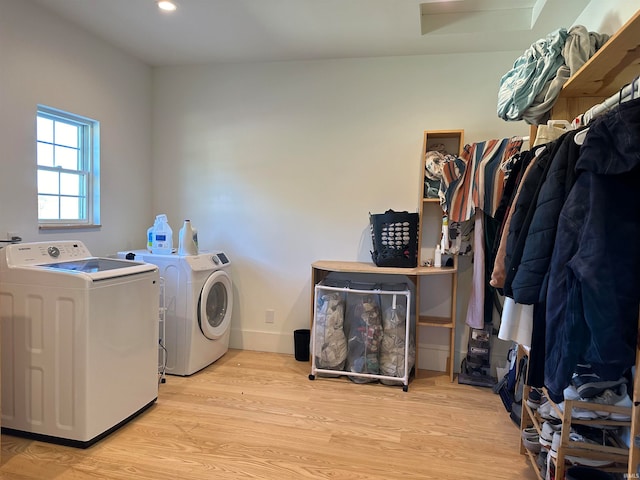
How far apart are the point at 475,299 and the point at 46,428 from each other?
2.74 meters

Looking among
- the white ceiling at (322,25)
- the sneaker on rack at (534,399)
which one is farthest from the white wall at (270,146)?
the sneaker on rack at (534,399)

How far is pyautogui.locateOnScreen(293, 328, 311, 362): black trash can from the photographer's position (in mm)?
3250

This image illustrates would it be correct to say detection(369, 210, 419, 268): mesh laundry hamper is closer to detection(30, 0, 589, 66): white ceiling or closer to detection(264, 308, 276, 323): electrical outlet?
detection(264, 308, 276, 323): electrical outlet

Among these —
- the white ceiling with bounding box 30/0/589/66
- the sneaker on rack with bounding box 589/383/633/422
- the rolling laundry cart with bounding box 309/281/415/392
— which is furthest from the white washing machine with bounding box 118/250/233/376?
the sneaker on rack with bounding box 589/383/633/422

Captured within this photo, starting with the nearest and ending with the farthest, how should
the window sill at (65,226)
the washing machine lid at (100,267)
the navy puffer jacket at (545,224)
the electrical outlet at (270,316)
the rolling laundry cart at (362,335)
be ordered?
the navy puffer jacket at (545,224), the washing machine lid at (100,267), the window sill at (65,226), the rolling laundry cart at (362,335), the electrical outlet at (270,316)

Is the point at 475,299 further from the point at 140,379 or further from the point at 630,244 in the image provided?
the point at 140,379

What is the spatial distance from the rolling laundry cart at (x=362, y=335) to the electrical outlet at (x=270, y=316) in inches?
26.1

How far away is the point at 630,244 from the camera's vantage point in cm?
113

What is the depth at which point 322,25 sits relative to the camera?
2691 mm

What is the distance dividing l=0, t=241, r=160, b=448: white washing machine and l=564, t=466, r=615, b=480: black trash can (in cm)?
217

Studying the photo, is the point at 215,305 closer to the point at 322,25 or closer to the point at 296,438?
the point at 296,438

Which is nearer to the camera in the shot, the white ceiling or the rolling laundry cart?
the white ceiling

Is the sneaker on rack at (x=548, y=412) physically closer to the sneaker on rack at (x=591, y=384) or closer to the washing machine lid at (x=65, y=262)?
the sneaker on rack at (x=591, y=384)

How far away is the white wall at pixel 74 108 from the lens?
2.38 metres
